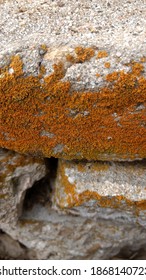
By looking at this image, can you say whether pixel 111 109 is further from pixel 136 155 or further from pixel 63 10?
pixel 63 10

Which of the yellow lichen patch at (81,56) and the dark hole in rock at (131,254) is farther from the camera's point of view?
the dark hole in rock at (131,254)

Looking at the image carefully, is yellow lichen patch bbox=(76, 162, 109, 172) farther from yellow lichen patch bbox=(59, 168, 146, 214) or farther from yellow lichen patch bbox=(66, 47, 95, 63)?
yellow lichen patch bbox=(66, 47, 95, 63)

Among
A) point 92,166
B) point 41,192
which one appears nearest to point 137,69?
point 92,166

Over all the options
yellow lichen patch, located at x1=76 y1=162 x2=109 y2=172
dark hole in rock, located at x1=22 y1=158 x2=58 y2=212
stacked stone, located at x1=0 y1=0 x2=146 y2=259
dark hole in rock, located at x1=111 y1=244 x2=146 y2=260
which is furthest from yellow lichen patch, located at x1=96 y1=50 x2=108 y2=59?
dark hole in rock, located at x1=111 y1=244 x2=146 y2=260

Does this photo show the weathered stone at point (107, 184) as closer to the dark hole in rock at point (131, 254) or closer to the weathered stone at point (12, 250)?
the dark hole in rock at point (131, 254)

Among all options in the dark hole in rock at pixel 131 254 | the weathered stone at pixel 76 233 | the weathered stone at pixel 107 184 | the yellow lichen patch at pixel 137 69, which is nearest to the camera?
the yellow lichen patch at pixel 137 69

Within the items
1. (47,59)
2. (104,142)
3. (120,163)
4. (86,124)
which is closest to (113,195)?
(120,163)

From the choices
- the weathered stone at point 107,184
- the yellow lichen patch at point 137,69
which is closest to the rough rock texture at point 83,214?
the weathered stone at point 107,184
